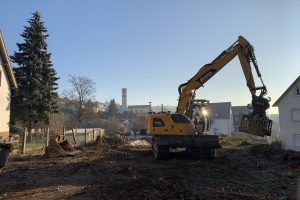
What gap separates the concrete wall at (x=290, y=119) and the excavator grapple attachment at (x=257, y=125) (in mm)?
17104

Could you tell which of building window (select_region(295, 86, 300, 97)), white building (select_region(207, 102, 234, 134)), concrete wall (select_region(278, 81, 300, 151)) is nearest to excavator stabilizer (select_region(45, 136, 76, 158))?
concrete wall (select_region(278, 81, 300, 151))

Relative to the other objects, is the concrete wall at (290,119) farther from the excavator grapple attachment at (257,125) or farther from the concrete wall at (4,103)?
the concrete wall at (4,103)

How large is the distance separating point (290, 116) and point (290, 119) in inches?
10.4

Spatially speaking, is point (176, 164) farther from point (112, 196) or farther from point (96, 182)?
point (112, 196)

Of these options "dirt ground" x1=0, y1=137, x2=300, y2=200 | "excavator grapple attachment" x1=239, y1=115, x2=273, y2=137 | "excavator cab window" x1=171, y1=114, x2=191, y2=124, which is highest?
"excavator cab window" x1=171, y1=114, x2=191, y2=124

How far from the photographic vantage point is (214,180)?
13367mm

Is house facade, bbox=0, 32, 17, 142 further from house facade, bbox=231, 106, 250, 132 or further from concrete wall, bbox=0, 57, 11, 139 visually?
house facade, bbox=231, 106, 250, 132

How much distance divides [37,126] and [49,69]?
8.89 m

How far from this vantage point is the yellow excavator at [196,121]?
17641 mm

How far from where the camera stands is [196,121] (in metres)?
20.6

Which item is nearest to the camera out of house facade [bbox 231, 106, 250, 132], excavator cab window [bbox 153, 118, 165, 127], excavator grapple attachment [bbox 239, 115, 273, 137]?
excavator grapple attachment [bbox 239, 115, 273, 137]

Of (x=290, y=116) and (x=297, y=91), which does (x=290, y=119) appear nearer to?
(x=290, y=116)

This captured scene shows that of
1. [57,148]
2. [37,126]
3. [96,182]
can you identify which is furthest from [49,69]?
[96,182]

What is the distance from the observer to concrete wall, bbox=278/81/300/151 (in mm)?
33031
